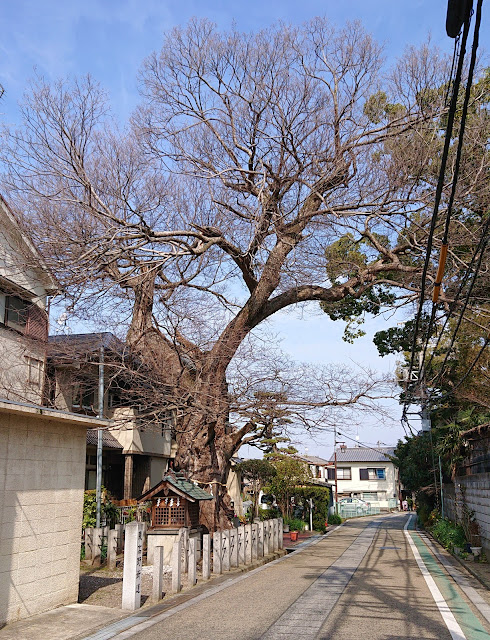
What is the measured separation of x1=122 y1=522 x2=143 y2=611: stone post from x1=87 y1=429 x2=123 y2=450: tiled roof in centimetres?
1161

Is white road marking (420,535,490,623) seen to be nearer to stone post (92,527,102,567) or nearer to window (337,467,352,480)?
stone post (92,527,102,567)

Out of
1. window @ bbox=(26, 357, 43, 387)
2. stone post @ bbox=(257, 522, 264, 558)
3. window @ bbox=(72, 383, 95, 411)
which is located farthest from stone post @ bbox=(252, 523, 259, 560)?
window @ bbox=(26, 357, 43, 387)

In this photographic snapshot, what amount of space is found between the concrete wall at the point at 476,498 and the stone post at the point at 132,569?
9656 millimetres

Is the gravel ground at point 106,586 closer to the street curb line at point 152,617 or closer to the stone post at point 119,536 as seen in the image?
the street curb line at point 152,617

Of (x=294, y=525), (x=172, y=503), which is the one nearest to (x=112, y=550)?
(x=172, y=503)

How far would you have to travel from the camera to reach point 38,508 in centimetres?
830

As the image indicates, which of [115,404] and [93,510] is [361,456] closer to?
[115,404]

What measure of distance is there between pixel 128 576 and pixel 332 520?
2954cm

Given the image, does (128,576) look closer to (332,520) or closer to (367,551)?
(367,551)

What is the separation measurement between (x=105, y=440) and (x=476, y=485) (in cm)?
1358

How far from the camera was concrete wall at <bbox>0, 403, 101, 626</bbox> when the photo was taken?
7609mm

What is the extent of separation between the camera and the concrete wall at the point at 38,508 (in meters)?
7.61

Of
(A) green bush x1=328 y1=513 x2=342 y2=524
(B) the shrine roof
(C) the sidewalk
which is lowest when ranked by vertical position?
(A) green bush x1=328 y1=513 x2=342 y2=524

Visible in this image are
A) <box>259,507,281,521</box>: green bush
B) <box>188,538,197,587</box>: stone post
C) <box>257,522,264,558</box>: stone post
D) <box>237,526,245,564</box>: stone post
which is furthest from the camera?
<box>259,507,281,521</box>: green bush
